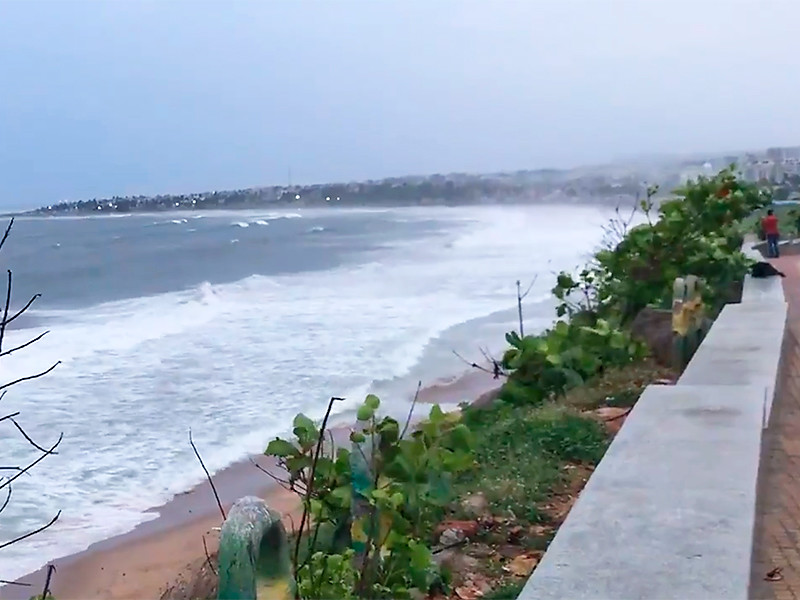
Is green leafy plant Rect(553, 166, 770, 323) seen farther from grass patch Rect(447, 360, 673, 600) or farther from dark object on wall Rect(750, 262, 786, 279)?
grass patch Rect(447, 360, 673, 600)

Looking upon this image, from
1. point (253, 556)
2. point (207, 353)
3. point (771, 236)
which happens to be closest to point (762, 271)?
point (771, 236)

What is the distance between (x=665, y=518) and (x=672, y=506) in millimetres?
106

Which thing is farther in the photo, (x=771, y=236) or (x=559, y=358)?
(x=771, y=236)

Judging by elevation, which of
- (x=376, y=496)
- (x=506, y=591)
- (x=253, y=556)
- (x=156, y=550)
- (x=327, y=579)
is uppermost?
(x=253, y=556)

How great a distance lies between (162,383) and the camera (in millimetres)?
16781

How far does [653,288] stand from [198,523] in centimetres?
488

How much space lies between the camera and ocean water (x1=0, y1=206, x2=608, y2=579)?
1146 centimetres

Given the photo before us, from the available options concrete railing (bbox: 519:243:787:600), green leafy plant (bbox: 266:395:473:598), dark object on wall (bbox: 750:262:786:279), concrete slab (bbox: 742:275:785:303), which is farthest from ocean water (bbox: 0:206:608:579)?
concrete railing (bbox: 519:243:787:600)

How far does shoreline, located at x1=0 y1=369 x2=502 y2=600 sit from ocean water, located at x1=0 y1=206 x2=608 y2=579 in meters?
0.22

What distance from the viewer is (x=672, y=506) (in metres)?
2.96

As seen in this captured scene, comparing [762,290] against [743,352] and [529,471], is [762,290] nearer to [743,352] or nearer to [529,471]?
[743,352]

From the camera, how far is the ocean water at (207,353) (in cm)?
1146

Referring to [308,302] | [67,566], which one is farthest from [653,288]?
[308,302]

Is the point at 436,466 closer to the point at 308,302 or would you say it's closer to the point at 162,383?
the point at 162,383
